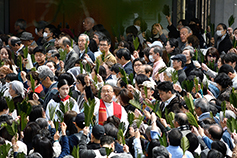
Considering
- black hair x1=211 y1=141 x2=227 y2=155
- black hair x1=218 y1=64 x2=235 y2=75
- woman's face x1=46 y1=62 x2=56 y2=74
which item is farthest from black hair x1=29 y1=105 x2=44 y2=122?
black hair x1=218 y1=64 x2=235 y2=75

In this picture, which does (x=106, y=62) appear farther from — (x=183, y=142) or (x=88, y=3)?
(x=88, y=3)

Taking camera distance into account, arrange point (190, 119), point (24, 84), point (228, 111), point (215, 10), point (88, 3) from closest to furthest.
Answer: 1. point (190, 119)
2. point (228, 111)
3. point (24, 84)
4. point (215, 10)
5. point (88, 3)

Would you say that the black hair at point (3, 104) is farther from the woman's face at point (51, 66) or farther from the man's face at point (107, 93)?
the woman's face at point (51, 66)

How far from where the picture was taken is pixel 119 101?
266 inches

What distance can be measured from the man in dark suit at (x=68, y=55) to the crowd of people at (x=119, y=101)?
18 mm

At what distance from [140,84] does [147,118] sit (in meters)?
0.96

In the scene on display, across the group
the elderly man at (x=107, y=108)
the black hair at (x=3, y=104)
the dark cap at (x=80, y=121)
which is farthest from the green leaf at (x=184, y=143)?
the black hair at (x=3, y=104)

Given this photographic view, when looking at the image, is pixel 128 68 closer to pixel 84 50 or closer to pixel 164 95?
pixel 84 50

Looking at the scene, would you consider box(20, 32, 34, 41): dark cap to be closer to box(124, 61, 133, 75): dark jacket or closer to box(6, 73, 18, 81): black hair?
box(6, 73, 18, 81): black hair

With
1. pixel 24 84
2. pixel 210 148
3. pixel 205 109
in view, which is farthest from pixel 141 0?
pixel 210 148

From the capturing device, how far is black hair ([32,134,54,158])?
510cm

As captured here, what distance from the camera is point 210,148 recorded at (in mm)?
5316

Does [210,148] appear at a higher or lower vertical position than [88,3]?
lower

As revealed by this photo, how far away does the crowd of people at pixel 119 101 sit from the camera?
17.3 ft
